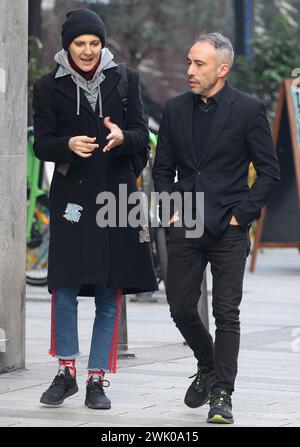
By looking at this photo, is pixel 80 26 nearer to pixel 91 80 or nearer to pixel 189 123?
pixel 91 80

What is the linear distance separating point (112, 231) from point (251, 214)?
0.76 metres

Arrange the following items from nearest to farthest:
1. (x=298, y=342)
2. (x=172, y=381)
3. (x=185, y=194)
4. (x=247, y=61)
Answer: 1. (x=185, y=194)
2. (x=172, y=381)
3. (x=298, y=342)
4. (x=247, y=61)

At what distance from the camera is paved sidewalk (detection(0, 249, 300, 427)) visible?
6.36m

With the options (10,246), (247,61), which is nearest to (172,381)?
(10,246)

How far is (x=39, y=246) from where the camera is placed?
1308 cm

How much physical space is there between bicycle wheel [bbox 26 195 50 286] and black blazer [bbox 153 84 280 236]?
6584 mm

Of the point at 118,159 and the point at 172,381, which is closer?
the point at 118,159

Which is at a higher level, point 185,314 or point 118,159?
point 118,159

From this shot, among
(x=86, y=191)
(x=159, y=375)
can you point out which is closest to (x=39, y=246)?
(x=159, y=375)

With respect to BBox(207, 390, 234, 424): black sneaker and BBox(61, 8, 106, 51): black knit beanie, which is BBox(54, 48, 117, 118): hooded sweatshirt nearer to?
BBox(61, 8, 106, 51): black knit beanie

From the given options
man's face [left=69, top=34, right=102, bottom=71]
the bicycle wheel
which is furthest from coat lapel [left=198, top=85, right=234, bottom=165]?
the bicycle wheel

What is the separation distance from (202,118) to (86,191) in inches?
26.3
